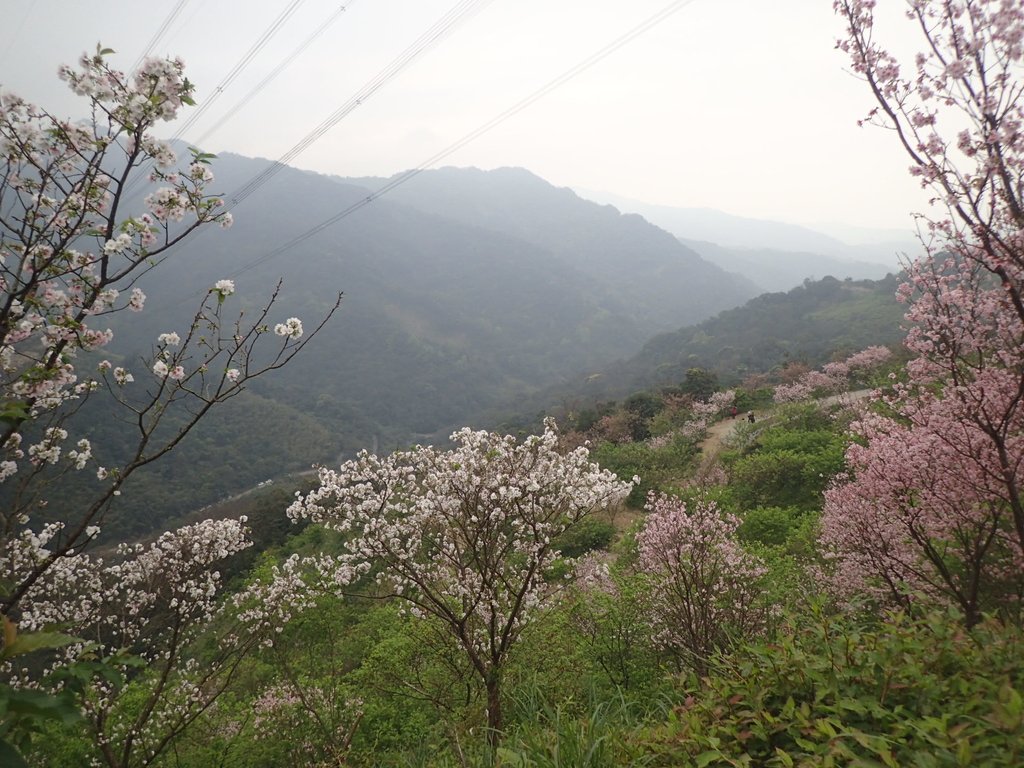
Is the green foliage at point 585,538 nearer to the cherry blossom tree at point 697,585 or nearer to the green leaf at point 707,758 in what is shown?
the cherry blossom tree at point 697,585

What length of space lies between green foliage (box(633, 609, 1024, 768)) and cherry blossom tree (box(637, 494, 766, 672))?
2.91 meters

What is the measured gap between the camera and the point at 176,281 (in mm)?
158500

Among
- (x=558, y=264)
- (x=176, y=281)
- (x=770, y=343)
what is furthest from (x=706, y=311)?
(x=176, y=281)

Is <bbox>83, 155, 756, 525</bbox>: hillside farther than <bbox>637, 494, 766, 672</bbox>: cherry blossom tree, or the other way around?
<bbox>83, 155, 756, 525</bbox>: hillside

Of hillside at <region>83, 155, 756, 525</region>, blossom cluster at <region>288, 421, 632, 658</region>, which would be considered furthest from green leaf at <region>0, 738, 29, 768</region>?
hillside at <region>83, 155, 756, 525</region>

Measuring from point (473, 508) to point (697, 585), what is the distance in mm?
2943

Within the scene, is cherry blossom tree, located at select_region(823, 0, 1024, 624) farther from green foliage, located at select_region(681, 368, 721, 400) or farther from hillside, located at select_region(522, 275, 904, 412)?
hillside, located at select_region(522, 275, 904, 412)

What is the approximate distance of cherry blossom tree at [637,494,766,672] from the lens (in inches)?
237

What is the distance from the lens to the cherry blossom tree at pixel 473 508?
5.95 meters

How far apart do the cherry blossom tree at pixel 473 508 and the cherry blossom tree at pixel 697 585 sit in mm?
1303

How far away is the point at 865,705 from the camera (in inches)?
99.5

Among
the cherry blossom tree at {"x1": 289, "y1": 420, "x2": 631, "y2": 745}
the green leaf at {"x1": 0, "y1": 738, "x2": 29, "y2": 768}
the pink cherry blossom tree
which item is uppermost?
the pink cherry blossom tree

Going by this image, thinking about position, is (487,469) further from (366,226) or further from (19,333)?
(366,226)

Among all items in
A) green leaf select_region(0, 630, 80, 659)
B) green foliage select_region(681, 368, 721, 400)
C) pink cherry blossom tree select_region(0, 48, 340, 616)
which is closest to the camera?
green leaf select_region(0, 630, 80, 659)
